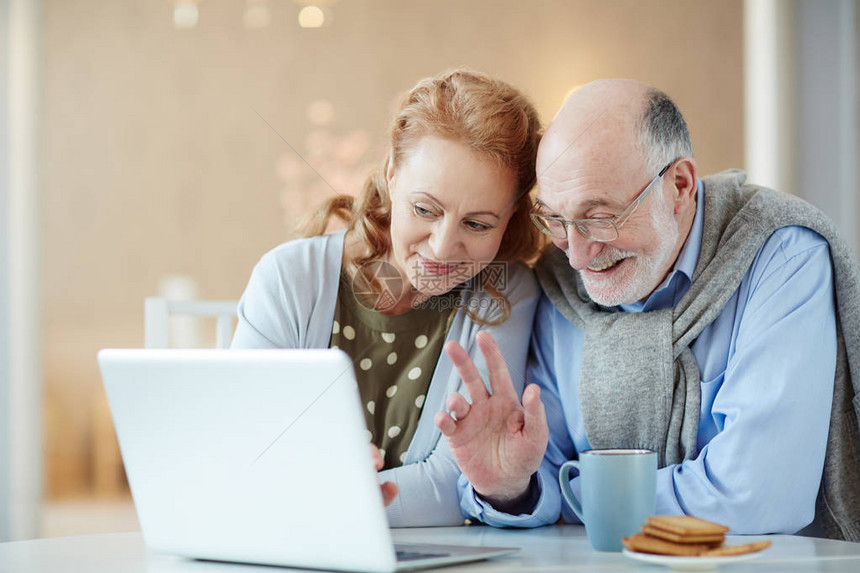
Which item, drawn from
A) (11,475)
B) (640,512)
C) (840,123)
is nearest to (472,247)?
(640,512)

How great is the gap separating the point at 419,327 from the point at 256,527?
23.2 inches

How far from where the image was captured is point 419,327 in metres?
1.30

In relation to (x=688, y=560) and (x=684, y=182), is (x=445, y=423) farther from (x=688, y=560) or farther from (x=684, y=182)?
(x=684, y=182)

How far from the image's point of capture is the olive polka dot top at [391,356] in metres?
1.25

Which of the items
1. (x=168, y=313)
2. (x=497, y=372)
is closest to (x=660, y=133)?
(x=497, y=372)

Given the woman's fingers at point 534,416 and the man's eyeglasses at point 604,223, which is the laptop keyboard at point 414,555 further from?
the man's eyeglasses at point 604,223

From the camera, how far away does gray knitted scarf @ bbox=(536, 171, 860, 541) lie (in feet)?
3.66

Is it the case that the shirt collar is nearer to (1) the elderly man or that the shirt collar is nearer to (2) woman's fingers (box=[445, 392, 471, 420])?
(1) the elderly man

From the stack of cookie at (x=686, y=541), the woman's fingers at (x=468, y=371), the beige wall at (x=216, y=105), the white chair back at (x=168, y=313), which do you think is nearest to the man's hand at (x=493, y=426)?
the woman's fingers at (x=468, y=371)

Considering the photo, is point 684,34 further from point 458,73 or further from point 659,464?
point 659,464

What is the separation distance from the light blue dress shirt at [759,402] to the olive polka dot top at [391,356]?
18 cm

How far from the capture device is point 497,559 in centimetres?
79

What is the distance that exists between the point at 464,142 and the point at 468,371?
37cm

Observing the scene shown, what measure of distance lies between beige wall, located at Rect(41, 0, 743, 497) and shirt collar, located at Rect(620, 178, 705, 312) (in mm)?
2007
